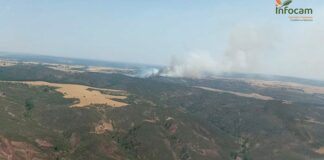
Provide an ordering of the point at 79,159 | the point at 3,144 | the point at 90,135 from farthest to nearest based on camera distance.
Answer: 1. the point at 90,135
2. the point at 79,159
3. the point at 3,144

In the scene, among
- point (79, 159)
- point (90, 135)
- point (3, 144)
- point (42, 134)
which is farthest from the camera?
point (90, 135)

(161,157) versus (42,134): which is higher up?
(42,134)

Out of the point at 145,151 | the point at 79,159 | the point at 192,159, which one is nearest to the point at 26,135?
the point at 79,159

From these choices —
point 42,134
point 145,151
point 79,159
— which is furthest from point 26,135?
point 145,151

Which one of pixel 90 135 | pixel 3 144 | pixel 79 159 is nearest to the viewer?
pixel 3 144

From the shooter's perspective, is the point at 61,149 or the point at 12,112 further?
the point at 12,112

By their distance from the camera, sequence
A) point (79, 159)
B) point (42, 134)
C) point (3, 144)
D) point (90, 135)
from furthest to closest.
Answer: point (90, 135) < point (42, 134) < point (79, 159) < point (3, 144)

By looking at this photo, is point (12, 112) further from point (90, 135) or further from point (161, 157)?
point (161, 157)

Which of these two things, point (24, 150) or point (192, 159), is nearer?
point (24, 150)

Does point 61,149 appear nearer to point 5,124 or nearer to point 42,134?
point 42,134
